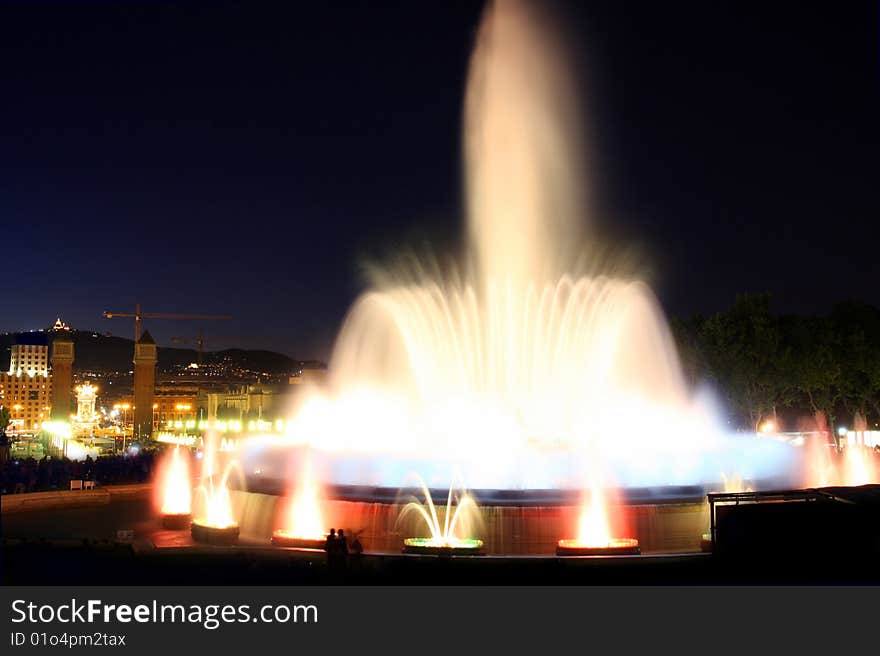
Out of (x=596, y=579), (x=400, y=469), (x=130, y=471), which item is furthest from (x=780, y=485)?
(x=130, y=471)

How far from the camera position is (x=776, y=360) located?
41281 millimetres

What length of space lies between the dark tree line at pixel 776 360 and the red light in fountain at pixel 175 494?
89.1 feet

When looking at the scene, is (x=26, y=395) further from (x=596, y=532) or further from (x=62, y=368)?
(x=596, y=532)

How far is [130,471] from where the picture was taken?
2633 centimetres

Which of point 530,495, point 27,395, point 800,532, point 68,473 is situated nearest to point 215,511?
point 530,495

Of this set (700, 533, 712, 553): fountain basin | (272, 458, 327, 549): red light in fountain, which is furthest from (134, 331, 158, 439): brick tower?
(700, 533, 712, 553): fountain basin

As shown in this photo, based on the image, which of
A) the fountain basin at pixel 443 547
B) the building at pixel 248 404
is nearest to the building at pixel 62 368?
the building at pixel 248 404

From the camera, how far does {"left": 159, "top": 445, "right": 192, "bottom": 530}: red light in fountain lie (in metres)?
17.9

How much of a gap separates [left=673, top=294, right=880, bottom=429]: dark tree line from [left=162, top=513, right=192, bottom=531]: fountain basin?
3113 cm

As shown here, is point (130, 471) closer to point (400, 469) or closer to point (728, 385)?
point (400, 469)

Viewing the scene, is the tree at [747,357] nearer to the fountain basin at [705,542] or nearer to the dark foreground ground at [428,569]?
the fountain basin at [705,542]

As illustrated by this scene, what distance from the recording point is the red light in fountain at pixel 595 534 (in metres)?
12.9

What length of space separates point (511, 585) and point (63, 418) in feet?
205
